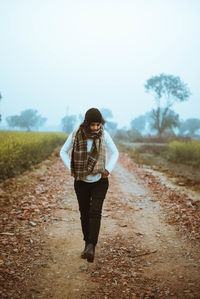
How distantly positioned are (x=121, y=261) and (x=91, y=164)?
152cm

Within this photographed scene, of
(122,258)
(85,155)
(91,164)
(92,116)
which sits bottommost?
(122,258)

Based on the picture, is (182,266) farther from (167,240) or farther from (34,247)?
(34,247)

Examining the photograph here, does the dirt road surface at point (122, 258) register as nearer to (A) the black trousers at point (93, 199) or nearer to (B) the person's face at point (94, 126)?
(A) the black trousers at point (93, 199)

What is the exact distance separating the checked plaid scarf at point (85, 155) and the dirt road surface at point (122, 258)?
4.19 ft

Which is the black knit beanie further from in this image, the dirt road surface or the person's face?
the dirt road surface

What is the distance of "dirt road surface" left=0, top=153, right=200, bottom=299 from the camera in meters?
2.82

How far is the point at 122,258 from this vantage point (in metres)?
3.58

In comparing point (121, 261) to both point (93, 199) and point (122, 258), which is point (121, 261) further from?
point (93, 199)

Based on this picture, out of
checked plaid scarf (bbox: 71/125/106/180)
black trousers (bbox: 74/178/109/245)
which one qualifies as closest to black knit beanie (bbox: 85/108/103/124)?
checked plaid scarf (bbox: 71/125/106/180)

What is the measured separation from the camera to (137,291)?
2.81 metres

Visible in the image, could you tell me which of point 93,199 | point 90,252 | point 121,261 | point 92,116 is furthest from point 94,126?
point 121,261

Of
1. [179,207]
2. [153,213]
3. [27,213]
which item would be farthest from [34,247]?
[179,207]

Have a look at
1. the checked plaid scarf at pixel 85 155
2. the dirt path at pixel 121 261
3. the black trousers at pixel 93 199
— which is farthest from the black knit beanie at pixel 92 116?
the dirt path at pixel 121 261

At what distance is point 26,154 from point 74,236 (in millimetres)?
7166
